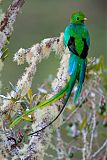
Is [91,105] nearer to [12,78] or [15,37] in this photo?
[12,78]

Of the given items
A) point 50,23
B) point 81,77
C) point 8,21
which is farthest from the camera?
point 50,23

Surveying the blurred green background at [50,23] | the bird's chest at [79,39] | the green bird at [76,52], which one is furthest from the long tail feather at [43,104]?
the blurred green background at [50,23]

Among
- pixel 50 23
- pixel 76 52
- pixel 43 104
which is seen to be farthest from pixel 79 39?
pixel 50 23

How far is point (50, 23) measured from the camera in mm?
5961

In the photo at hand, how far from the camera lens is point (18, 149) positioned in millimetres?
1418

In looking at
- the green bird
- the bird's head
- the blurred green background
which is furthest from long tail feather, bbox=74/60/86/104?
the blurred green background

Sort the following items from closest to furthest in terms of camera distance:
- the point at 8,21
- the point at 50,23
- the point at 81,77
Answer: the point at 8,21
the point at 81,77
the point at 50,23

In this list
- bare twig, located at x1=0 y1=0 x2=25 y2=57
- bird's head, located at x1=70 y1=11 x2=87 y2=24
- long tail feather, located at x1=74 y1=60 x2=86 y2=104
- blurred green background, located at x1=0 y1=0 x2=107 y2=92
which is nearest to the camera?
bare twig, located at x1=0 y1=0 x2=25 y2=57

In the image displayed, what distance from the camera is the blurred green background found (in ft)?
16.8

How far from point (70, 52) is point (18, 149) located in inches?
10.6

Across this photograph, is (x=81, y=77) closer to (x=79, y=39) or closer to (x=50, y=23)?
(x=79, y=39)

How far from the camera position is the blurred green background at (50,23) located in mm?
5129

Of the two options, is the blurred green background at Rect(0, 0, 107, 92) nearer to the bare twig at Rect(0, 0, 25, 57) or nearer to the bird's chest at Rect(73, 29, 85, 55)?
the bird's chest at Rect(73, 29, 85, 55)

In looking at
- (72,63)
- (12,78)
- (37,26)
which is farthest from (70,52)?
(37,26)
